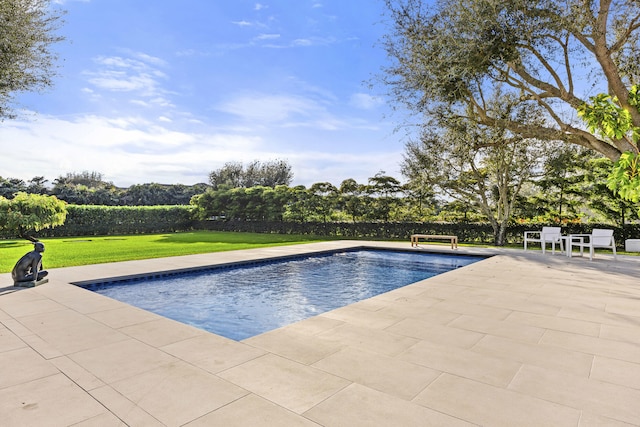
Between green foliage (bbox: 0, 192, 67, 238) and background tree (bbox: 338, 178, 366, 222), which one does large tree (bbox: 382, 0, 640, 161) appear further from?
green foliage (bbox: 0, 192, 67, 238)

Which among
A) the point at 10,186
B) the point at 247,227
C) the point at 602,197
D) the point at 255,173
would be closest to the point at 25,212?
the point at 247,227

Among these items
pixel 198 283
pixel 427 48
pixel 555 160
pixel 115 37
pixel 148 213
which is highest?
pixel 115 37

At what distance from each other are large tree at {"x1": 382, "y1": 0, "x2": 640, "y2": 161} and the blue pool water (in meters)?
4.54

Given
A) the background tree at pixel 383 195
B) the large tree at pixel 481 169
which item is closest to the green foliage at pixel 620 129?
the large tree at pixel 481 169

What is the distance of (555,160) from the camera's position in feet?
46.5

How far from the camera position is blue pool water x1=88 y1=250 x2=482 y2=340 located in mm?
5402

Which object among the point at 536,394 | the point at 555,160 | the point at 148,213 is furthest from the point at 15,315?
the point at 148,213

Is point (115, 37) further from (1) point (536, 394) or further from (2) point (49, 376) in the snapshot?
(1) point (536, 394)

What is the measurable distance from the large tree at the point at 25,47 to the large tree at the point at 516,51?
23.1 feet

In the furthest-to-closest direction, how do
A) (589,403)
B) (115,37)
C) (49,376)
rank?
(115,37) → (49,376) → (589,403)

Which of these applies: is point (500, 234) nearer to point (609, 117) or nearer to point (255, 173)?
point (609, 117)

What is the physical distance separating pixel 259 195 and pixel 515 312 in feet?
72.3

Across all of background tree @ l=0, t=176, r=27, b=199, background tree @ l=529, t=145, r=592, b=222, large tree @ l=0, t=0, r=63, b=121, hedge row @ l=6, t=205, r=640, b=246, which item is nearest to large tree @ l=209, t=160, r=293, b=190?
hedge row @ l=6, t=205, r=640, b=246

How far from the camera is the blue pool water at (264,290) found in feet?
17.7
